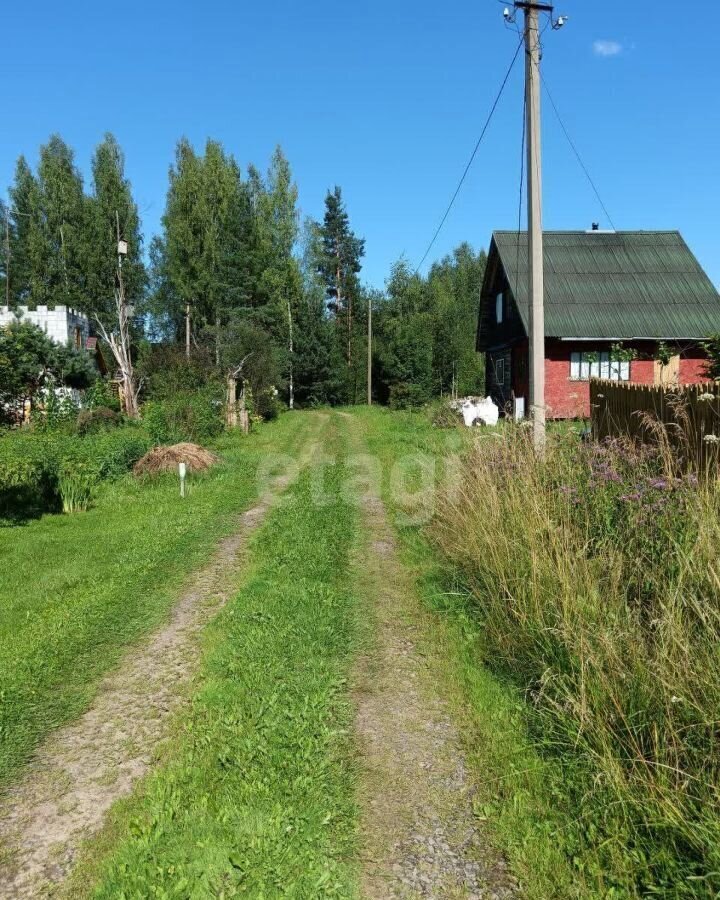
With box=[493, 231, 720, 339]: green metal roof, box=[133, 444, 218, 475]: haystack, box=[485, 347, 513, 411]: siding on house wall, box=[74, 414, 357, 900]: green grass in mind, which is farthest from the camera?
box=[485, 347, 513, 411]: siding on house wall

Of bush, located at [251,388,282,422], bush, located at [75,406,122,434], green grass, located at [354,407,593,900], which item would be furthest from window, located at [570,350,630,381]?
green grass, located at [354,407,593,900]

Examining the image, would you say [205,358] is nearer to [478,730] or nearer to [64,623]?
[64,623]

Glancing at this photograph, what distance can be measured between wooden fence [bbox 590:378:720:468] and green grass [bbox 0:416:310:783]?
4.19 m

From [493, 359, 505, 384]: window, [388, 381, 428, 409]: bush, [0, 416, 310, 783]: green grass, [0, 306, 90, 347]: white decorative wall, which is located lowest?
[0, 416, 310, 783]: green grass

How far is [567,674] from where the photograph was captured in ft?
11.4

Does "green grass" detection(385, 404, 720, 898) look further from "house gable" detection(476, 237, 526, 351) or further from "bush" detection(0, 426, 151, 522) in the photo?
"house gable" detection(476, 237, 526, 351)

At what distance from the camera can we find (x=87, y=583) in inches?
248

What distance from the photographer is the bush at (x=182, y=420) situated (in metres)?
14.9

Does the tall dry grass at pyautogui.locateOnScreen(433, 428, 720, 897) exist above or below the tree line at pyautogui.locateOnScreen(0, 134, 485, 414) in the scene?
below

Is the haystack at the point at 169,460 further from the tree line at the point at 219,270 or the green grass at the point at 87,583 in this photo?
the tree line at the point at 219,270

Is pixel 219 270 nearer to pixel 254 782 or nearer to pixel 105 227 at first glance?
pixel 105 227

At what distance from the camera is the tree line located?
39094mm

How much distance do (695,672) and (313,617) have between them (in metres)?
2.88

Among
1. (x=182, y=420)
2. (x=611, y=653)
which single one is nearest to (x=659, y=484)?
(x=611, y=653)
